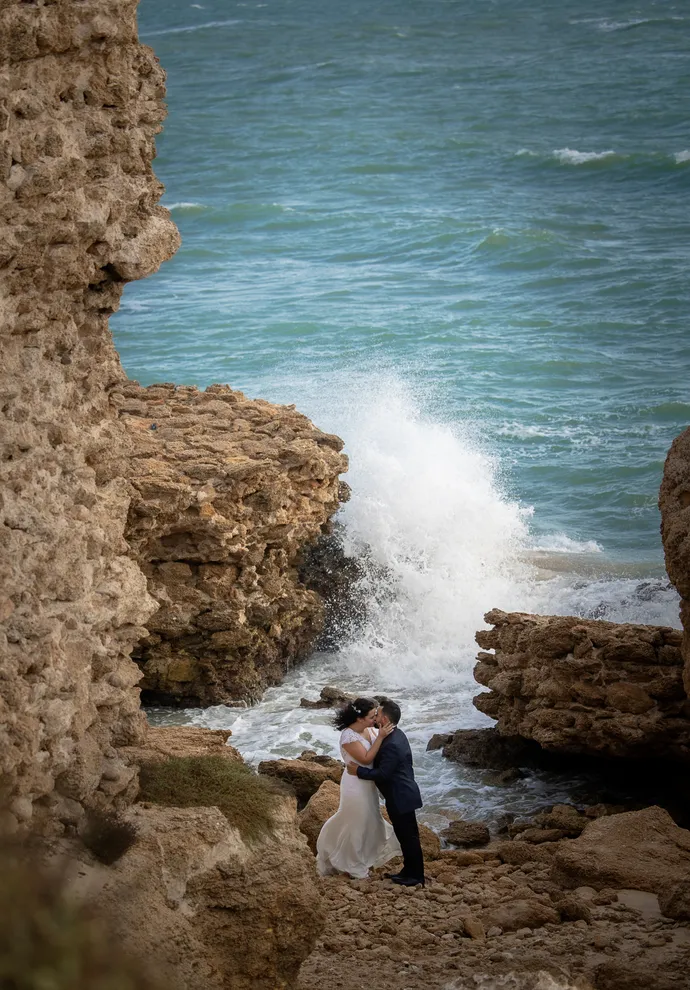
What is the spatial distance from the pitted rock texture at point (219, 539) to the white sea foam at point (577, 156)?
2322 cm

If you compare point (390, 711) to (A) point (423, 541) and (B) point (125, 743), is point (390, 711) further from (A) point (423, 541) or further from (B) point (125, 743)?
(A) point (423, 541)

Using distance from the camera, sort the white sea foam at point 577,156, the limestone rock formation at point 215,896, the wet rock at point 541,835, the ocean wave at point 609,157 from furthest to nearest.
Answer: the white sea foam at point 577,156 → the ocean wave at point 609,157 → the wet rock at point 541,835 → the limestone rock formation at point 215,896

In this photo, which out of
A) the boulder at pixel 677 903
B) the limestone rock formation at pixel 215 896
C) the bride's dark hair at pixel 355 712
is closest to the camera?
the limestone rock formation at pixel 215 896

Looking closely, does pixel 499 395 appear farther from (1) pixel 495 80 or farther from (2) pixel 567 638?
(1) pixel 495 80

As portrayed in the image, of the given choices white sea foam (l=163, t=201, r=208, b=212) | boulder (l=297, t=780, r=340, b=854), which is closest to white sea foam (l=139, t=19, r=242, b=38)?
white sea foam (l=163, t=201, r=208, b=212)

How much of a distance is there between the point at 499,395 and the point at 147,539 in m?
13.6

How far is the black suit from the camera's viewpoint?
23.7 feet

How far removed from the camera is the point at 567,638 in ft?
A: 29.3

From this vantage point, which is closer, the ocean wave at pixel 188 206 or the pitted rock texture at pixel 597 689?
the pitted rock texture at pixel 597 689

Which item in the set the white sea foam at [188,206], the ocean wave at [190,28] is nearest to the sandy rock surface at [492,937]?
the white sea foam at [188,206]

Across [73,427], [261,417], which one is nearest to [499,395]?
[261,417]

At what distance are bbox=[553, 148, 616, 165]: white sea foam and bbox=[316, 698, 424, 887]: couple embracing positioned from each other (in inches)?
1129

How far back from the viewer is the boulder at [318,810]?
778cm

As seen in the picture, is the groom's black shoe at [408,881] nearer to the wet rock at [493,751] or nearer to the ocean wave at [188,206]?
the wet rock at [493,751]
